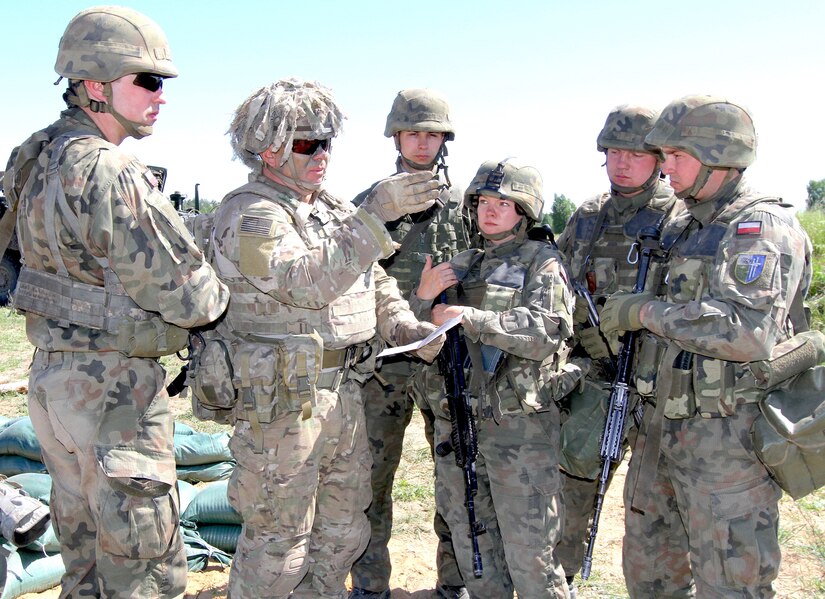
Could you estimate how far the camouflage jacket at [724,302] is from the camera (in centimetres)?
311

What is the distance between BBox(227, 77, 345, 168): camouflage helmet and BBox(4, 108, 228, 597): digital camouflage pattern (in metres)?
0.51

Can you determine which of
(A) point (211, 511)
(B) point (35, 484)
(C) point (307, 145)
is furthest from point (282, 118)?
(B) point (35, 484)

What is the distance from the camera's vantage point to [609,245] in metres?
4.43

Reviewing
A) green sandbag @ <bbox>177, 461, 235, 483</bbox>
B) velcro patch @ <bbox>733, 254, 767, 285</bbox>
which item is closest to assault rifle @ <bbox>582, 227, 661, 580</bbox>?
velcro patch @ <bbox>733, 254, 767, 285</bbox>

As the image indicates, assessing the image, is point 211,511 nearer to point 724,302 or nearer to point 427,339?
point 427,339

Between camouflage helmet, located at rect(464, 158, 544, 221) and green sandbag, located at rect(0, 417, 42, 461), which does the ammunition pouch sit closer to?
camouflage helmet, located at rect(464, 158, 544, 221)

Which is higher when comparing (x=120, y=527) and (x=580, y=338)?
(x=580, y=338)

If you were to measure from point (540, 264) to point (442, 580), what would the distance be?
201 centimetres

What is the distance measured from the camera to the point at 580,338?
4309mm

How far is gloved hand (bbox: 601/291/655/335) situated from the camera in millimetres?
3502

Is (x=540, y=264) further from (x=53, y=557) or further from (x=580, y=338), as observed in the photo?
(x=53, y=557)

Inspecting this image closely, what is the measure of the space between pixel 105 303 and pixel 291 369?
0.81 m

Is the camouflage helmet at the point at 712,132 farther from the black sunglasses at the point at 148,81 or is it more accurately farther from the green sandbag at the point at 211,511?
the green sandbag at the point at 211,511

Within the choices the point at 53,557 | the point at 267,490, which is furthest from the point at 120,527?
the point at 53,557
